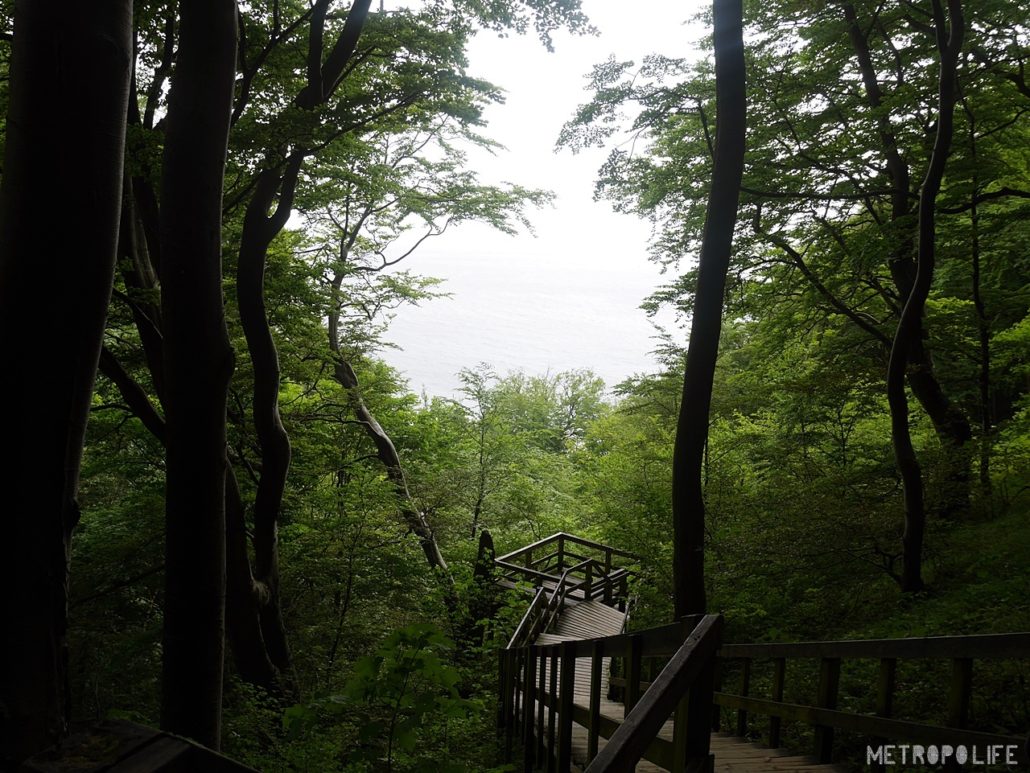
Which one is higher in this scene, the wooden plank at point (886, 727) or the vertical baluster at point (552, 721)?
the wooden plank at point (886, 727)

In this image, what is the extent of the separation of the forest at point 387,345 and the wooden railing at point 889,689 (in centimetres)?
56

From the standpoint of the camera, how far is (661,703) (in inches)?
79.6

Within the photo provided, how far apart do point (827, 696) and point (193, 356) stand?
4160mm

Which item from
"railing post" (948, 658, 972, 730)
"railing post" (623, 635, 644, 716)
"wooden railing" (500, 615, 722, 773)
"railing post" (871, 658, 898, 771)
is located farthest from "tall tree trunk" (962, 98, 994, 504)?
"railing post" (623, 635, 644, 716)

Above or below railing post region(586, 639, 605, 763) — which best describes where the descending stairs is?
below

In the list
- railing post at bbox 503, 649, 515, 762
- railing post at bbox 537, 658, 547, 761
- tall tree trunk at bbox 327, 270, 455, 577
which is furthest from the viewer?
tall tree trunk at bbox 327, 270, 455, 577

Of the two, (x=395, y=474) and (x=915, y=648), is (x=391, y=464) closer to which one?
(x=395, y=474)

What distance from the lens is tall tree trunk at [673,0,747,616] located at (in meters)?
6.80

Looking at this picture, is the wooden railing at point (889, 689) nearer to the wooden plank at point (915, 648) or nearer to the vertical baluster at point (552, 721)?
the wooden plank at point (915, 648)

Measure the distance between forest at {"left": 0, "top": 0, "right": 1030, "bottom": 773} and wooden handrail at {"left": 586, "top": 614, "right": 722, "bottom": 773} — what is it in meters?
1.32

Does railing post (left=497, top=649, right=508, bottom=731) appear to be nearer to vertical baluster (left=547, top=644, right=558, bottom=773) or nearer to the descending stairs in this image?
the descending stairs

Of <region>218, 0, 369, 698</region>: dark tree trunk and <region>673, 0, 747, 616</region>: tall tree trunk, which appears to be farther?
<region>218, 0, 369, 698</region>: dark tree trunk

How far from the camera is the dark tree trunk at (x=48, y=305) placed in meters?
2.12

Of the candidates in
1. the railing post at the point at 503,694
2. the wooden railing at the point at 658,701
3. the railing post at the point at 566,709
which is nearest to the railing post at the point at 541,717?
the wooden railing at the point at 658,701
